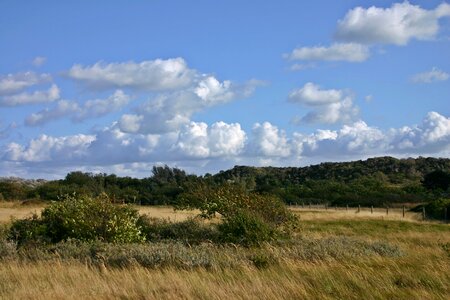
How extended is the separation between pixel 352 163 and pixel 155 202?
9319 cm

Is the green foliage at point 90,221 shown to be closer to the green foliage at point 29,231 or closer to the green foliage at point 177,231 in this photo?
the green foliage at point 29,231

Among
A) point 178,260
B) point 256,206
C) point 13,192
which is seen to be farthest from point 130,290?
point 13,192

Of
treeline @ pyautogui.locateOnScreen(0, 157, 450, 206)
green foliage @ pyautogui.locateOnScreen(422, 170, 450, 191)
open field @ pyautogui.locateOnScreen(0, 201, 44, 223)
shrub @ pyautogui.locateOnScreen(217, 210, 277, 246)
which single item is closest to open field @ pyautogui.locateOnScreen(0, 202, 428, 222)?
open field @ pyautogui.locateOnScreen(0, 201, 44, 223)

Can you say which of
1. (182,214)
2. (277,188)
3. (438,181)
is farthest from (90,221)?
(438,181)

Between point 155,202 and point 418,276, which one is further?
point 155,202

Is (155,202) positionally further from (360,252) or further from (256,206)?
(360,252)

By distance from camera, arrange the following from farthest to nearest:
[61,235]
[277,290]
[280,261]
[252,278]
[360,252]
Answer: [61,235] < [360,252] < [280,261] < [252,278] < [277,290]

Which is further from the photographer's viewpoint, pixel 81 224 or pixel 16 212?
pixel 16 212

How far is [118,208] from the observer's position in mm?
20984

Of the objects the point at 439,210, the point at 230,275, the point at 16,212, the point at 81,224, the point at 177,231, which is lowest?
the point at 439,210

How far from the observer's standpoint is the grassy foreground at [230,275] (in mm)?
9031

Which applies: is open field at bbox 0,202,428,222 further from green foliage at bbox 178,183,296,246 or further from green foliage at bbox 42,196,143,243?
green foliage at bbox 42,196,143,243

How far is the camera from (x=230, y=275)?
34.3ft

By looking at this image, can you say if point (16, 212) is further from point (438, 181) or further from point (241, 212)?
point (438, 181)
